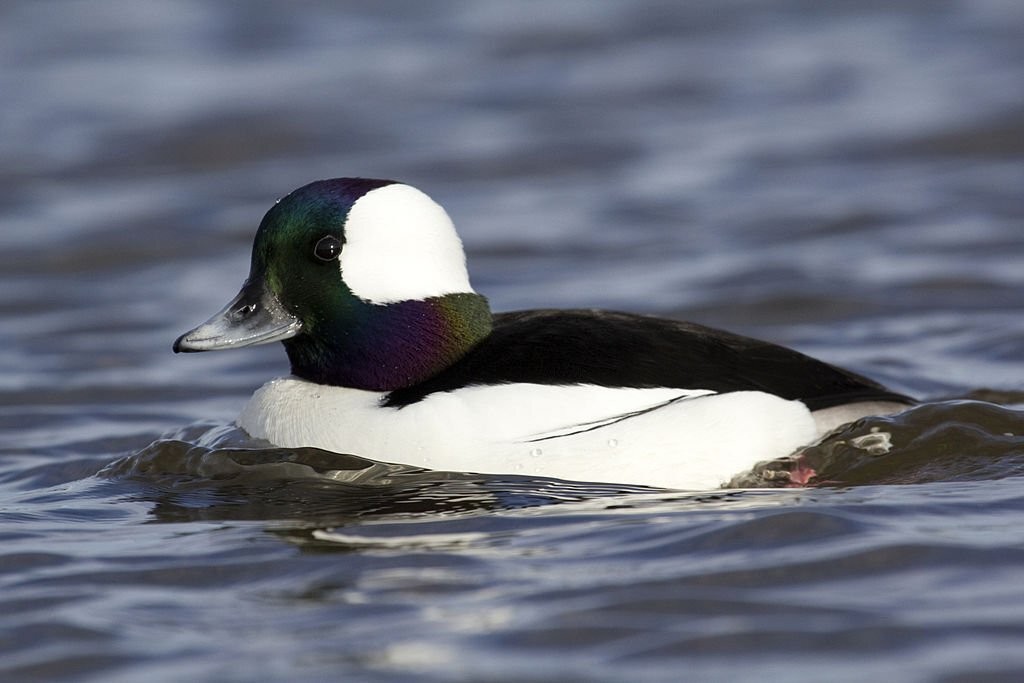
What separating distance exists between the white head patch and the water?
2.20ft

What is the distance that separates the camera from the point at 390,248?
20.9 ft

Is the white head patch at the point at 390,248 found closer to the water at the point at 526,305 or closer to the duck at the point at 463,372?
the duck at the point at 463,372

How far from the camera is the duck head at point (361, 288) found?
636 centimetres

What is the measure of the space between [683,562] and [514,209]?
24.1ft

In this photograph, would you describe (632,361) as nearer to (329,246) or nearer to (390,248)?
(390,248)

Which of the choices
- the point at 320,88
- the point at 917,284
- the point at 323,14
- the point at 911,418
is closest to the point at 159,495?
the point at 911,418

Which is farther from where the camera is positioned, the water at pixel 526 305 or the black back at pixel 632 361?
the black back at pixel 632 361

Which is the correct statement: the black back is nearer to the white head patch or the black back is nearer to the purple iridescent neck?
the purple iridescent neck

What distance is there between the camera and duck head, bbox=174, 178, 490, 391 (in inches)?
251

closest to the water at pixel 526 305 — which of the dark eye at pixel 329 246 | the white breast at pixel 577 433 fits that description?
the white breast at pixel 577 433

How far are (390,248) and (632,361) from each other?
1002 millimetres

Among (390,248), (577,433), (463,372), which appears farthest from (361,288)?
(577,433)

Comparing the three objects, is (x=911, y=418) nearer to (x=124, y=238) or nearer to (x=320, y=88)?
(x=124, y=238)

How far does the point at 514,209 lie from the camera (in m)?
12.4
